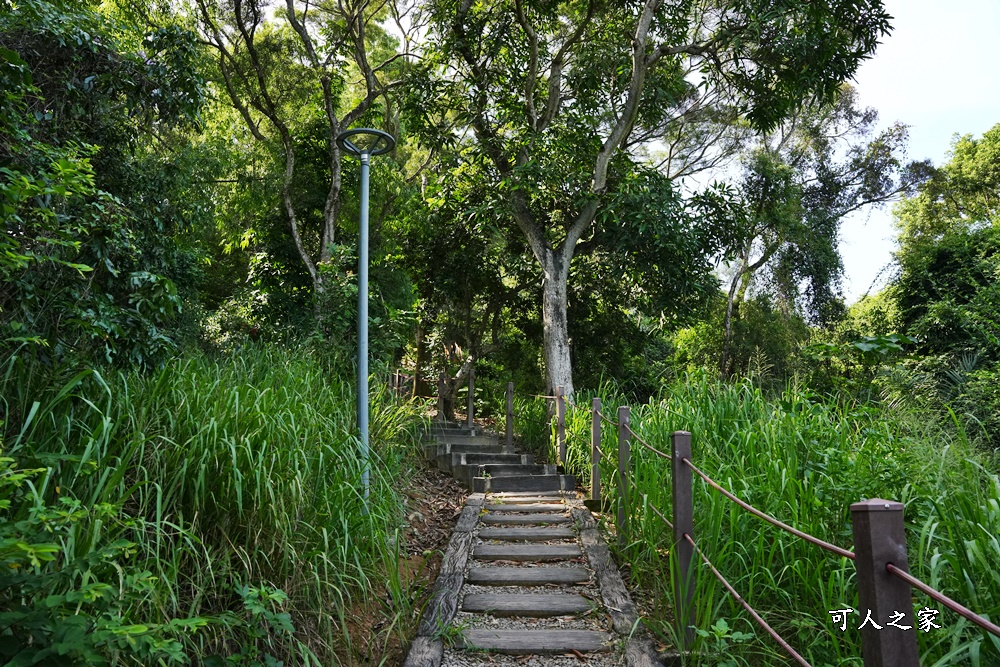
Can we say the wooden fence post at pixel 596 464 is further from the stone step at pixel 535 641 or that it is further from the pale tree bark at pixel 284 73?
the pale tree bark at pixel 284 73

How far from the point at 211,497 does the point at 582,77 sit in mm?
9262

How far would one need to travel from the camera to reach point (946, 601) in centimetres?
133

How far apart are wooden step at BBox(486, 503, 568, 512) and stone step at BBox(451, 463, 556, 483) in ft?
3.89

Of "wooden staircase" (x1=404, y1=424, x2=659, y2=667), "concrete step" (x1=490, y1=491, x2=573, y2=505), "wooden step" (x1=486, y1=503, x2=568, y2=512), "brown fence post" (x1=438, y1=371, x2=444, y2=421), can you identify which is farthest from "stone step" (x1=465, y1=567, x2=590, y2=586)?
"brown fence post" (x1=438, y1=371, x2=444, y2=421)

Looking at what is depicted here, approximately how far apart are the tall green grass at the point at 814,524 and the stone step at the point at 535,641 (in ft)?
1.17

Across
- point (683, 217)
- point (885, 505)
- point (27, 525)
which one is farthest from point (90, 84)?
point (683, 217)

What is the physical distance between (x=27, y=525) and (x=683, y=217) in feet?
30.6

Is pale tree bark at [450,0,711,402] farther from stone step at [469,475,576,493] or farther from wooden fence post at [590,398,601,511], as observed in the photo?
wooden fence post at [590,398,601,511]

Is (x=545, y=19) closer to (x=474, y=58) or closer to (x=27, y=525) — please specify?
(x=474, y=58)

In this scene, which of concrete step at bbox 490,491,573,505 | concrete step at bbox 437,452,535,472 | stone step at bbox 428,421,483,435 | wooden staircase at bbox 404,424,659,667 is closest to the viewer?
wooden staircase at bbox 404,424,659,667

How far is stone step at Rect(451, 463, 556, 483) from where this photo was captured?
25.7 ft

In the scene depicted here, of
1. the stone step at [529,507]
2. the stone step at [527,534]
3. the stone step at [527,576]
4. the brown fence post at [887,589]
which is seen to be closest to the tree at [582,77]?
the stone step at [529,507]

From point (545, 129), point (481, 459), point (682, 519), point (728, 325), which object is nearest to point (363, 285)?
point (682, 519)

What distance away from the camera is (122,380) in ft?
11.8
